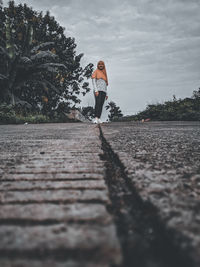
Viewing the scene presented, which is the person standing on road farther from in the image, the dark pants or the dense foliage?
the dense foliage

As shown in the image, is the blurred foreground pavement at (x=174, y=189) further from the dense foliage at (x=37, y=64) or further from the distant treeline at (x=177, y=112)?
the dense foliage at (x=37, y=64)

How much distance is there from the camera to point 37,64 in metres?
8.61

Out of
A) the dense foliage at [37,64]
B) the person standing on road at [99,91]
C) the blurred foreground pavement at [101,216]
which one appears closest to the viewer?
the blurred foreground pavement at [101,216]

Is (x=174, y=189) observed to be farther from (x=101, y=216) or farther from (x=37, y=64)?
(x=37, y=64)

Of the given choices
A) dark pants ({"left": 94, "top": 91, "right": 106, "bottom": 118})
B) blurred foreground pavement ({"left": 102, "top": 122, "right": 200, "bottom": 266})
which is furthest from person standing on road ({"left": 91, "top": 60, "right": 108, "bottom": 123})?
blurred foreground pavement ({"left": 102, "top": 122, "right": 200, "bottom": 266})

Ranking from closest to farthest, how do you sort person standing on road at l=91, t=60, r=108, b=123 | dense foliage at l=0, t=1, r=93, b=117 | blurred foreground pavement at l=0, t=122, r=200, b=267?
blurred foreground pavement at l=0, t=122, r=200, b=267
person standing on road at l=91, t=60, r=108, b=123
dense foliage at l=0, t=1, r=93, b=117

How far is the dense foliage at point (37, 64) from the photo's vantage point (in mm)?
8156

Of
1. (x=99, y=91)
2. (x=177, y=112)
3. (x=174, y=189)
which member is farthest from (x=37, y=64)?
(x=174, y=189)

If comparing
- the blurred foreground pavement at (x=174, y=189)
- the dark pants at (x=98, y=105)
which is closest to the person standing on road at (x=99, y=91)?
the dark pants at (x=98, y=105)

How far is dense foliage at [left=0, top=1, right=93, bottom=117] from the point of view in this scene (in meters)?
8.16

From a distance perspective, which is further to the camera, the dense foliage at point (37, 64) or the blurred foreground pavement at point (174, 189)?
the dense foliage at point (37, 64)

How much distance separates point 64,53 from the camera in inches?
532

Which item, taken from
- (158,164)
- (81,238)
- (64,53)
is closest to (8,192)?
(81,238)

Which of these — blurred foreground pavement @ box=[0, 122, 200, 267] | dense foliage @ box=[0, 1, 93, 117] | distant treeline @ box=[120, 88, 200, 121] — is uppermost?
dense foliage @ box=[0, 1, 93, 117]
